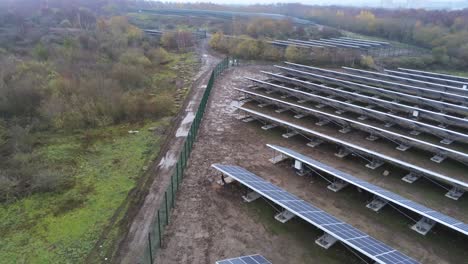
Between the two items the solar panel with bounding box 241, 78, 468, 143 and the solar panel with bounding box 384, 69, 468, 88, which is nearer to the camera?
the solar panel with bounding box 241, 78, 468, 143

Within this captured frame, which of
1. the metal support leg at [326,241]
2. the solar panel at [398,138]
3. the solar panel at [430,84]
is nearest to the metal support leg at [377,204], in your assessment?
the metal support leg at [326,241]

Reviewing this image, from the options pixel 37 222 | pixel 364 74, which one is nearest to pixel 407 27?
pixel 364 74

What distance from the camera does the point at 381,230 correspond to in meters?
17.5

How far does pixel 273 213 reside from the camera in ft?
61.0

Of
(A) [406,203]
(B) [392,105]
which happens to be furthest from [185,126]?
(B) [392,105]

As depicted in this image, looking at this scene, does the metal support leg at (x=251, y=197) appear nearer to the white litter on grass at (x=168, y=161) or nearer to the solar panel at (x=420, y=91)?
the white litter on grass at (x=168, y=161)

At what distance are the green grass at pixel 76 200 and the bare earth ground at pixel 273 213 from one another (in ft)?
12.8

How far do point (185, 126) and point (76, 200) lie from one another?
41.3 feet

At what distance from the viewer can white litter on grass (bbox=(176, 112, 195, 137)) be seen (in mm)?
28936

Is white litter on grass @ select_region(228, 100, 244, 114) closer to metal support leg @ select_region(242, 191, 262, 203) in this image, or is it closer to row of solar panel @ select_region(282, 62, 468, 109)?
row of solar panel @ select_region(282, 62, 468, 109)

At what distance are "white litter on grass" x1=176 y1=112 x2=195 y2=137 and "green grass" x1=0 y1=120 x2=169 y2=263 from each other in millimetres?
2028

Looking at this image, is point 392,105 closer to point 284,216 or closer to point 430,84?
point 430,84

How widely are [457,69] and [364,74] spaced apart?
986 inches

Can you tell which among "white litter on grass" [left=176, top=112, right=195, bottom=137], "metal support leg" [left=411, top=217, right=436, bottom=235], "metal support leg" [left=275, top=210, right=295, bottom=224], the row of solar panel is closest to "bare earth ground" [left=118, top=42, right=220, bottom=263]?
"white litter on grass" [left=176, top=112, right=195, bottom=137]
